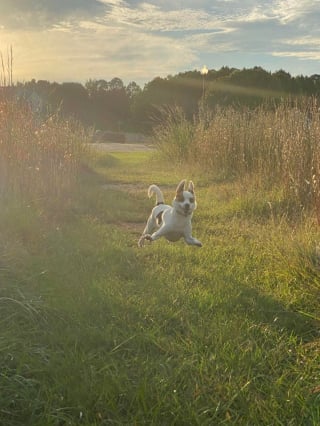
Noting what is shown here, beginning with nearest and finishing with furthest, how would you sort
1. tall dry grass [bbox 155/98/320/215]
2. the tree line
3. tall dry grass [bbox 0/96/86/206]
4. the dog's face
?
the dog's face < tall dry grass [bbox 0/96/86/206] < tall dry grass [bbox 155/98/320/215] < the tree line

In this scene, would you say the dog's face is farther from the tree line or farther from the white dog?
the tree line

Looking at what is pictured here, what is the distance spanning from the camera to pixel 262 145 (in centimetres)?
833

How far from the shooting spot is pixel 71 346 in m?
2.62

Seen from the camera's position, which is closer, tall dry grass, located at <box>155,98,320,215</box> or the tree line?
tall dry grass, located at <box>155,98,320,215</box>

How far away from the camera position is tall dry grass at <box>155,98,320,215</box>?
5816 mm

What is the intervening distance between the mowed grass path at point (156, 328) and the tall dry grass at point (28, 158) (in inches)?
27.9

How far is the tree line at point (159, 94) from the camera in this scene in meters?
15.1

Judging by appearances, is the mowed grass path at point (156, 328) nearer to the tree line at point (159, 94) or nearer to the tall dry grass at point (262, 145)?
the tall dry grass at point (262, 145)

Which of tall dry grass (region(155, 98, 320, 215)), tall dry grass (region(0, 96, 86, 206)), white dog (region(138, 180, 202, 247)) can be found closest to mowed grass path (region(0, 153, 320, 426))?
white dog (region(138, 180, 202, 247))

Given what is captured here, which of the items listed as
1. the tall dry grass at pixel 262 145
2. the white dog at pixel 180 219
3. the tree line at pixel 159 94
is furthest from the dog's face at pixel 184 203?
the tree line at pixel 159 94

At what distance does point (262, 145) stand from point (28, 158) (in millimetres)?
4160

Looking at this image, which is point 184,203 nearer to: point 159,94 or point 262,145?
point 262,145

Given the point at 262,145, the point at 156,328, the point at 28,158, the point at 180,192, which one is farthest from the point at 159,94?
the point at 156,328

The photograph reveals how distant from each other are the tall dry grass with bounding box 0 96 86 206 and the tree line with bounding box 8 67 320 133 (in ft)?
2.04
